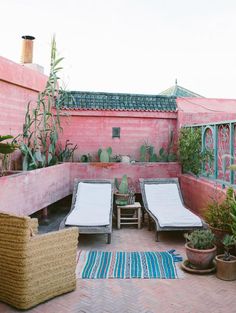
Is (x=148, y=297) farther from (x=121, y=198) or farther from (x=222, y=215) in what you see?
(x=121, y=198)

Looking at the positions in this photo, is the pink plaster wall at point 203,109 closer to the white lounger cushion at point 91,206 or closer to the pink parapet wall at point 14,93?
the white lounger cushion at point 91,206

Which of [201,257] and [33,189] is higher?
[33,189]

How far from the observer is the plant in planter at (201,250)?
18.2 ft

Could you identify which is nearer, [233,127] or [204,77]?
[233,127]

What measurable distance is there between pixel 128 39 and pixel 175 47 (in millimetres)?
2579

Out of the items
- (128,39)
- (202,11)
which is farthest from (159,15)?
(128,39)

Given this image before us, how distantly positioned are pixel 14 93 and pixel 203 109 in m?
7.51

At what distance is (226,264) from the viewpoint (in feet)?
17.5

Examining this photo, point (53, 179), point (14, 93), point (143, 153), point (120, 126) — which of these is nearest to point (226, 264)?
point (53, 179)

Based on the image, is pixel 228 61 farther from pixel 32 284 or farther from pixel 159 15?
pixel 32 284

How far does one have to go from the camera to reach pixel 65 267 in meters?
4.73

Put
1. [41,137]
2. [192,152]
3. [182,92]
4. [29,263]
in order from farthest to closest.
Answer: [182,92], [41,137], [192,152], [29,263]

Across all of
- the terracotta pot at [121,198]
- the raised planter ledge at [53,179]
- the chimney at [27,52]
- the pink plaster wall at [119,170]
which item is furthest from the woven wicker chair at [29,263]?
the chimney at [27,52]

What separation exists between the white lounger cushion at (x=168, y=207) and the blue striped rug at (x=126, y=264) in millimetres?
795
